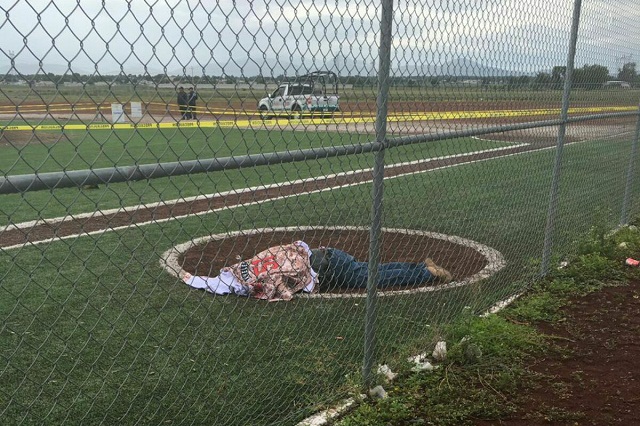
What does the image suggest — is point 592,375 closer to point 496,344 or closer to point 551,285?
point 496,344

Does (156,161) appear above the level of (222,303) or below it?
above

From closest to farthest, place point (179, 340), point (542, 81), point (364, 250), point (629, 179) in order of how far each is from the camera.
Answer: point (179, 340) < point (542, 81) < point (364, 250) < point (629, 179)

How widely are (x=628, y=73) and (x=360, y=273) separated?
5.46m

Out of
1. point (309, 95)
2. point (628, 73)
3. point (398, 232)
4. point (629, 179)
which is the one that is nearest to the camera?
point (309, 95)

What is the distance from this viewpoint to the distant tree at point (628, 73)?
28.0ft

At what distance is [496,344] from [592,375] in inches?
26.3

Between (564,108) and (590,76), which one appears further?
(590,76)

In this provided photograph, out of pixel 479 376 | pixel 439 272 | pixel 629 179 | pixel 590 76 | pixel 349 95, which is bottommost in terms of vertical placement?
pixel 479 376

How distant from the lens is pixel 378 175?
3818 mm

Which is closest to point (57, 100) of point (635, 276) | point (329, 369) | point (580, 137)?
point (329, 369)

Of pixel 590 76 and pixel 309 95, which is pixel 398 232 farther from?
pixel 309 95

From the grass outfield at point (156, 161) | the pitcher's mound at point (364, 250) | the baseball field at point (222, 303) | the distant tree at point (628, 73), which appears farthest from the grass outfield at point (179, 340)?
the distant tree at point (628, 73)

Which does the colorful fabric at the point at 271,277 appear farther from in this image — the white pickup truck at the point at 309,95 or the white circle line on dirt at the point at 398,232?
the white pickup truck at the point at 309,95

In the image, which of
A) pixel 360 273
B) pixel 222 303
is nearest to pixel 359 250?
pixel 360 273
